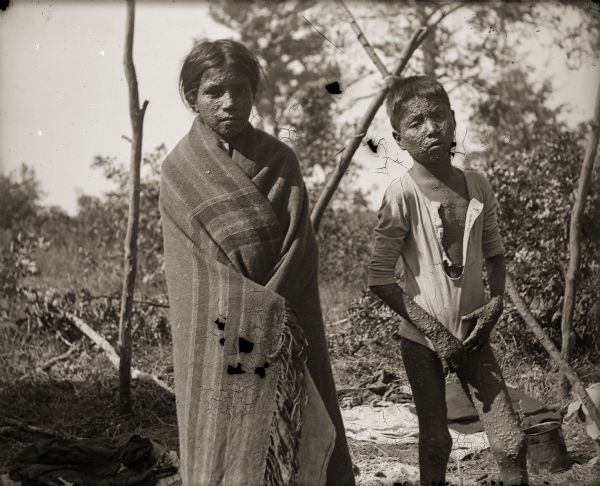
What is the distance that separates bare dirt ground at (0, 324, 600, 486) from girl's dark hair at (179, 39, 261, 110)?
223 centimetres

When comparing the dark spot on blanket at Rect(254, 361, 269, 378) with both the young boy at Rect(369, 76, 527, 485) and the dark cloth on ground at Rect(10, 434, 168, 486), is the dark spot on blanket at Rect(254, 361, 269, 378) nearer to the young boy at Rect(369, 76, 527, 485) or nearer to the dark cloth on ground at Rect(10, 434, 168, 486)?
the young boy at Rect(369, 76, 527, 485)

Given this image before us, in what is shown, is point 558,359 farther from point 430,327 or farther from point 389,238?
point 389,238

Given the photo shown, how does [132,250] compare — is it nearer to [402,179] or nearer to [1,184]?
[402,179]

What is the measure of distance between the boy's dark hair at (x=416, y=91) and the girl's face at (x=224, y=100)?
69 cm

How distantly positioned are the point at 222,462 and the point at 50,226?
757 cm

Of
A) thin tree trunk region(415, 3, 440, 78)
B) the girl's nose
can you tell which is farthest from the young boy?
thin tree trunk region(415, 3, 440, 78)

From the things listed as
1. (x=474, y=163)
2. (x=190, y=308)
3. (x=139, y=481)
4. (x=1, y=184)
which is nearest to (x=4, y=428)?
(x=139, y=481)

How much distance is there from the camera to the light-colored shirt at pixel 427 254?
3568 mm

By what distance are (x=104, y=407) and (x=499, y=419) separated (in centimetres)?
324

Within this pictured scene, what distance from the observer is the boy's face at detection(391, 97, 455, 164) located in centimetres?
360

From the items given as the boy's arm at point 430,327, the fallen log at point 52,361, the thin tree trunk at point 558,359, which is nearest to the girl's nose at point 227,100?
the boy's arm at point 430,327

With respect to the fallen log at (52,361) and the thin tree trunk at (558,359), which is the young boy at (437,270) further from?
the fallen log at (52,361)

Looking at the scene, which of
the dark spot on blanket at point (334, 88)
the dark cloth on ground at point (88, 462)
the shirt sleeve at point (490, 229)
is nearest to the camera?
the shirt sleeve at point (490, 229)

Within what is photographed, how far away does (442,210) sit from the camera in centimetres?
361
